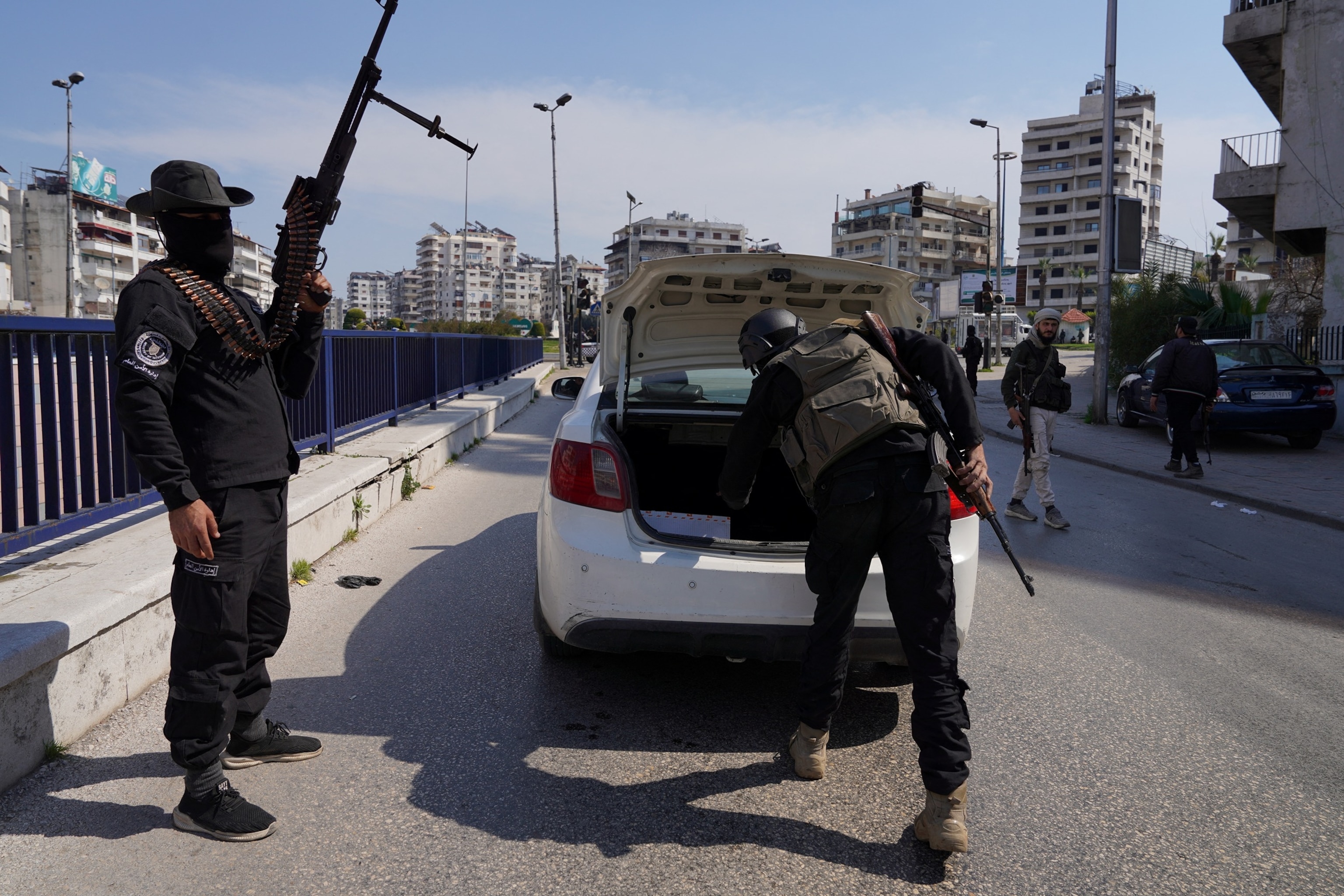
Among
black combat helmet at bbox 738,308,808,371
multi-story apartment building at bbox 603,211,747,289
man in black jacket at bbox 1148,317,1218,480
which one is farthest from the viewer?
multi-story apartment building at bbox 603,211,747,289

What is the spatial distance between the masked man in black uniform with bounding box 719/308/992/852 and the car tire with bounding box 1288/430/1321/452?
1306cm

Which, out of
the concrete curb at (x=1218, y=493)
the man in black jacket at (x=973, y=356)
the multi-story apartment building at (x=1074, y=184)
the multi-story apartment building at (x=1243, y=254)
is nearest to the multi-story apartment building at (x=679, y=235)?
the multi-story apartment building at (x=1074, y=184)

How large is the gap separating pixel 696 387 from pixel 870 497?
91.9 inches

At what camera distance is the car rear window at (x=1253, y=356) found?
13.5m

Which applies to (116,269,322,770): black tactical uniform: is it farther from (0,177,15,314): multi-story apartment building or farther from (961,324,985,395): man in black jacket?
(0,177,15,314): multi-story apartment building

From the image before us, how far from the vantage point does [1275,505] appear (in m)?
9.01

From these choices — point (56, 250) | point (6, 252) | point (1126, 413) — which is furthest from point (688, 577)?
point (56, 250)

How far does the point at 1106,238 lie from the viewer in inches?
661

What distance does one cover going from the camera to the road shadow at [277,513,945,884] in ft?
9.39

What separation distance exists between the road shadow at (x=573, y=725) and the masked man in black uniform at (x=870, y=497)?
0.30m

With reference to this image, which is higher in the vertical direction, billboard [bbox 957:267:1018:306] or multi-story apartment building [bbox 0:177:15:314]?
multi-story apartment building [bbox 0:177:15:314]

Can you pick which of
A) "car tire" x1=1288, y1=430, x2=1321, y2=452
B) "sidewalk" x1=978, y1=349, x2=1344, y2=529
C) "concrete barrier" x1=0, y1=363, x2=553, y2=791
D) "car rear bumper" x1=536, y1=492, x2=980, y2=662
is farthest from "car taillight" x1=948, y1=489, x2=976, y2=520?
"car tire" x1=1288, y1=430, x2=1321, y2=452

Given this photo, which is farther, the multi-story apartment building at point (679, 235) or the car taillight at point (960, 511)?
the multi-story apartment building at point (679, 235)

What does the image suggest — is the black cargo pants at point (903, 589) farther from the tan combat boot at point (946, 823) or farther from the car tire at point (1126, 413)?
the car tire at point (1126, 413)
